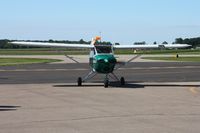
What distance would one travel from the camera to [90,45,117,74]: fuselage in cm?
2400

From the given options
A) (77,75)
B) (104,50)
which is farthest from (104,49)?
(77,75)

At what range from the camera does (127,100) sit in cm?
1755

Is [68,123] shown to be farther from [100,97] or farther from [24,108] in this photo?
[100,97]

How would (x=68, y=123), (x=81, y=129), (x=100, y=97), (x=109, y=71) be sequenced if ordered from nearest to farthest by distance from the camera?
1. (x=81, y=129)
2. (x=68, y=123)
3. (x=100, y=97)
4. (x=109, y=71)

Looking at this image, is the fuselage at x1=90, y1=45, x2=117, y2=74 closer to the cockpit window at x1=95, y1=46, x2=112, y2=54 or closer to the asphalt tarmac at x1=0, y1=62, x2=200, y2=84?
the cockpit window at x1=95, y1=46, x2=112, y2=54

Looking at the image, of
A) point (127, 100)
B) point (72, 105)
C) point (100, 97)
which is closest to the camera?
point (72, 105)

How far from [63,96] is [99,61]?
17.3 feet

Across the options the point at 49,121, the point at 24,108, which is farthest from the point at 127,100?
the point at 49,121

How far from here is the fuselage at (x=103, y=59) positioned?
78.7 ft

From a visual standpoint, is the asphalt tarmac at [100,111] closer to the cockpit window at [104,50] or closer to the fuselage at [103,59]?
the fuselage at [103,59]

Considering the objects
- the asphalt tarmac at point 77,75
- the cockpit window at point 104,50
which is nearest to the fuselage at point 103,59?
the cockpit window at point 104,50

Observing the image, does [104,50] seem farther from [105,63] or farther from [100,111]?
[100,111]

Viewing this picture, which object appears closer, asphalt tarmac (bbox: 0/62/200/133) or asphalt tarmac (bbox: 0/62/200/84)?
asphalt tarmac (bbox: 0/62/200/133)

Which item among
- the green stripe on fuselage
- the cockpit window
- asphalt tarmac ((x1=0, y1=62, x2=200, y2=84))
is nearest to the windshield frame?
the cockpit window
